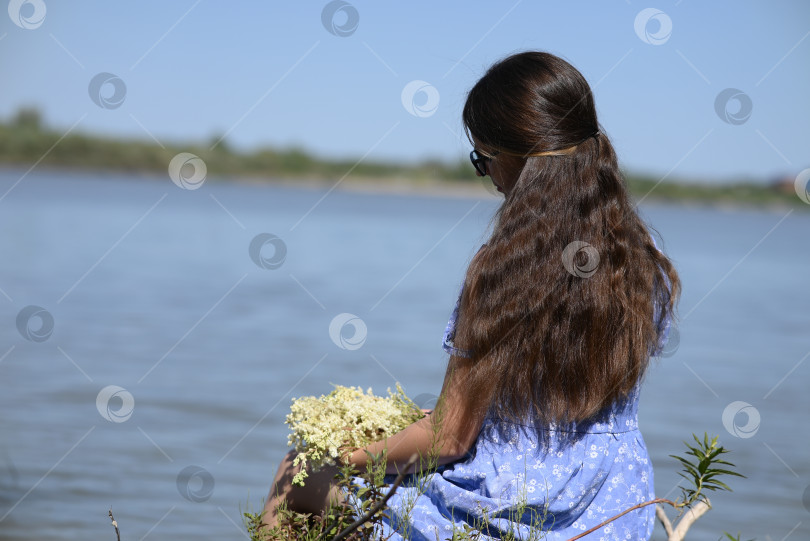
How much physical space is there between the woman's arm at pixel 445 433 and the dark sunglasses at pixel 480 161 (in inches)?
22.3

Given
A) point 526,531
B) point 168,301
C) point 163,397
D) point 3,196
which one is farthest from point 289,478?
point 3,196

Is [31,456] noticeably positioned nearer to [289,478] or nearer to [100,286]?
[289,478]

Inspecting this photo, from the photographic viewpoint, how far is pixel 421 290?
15805mm

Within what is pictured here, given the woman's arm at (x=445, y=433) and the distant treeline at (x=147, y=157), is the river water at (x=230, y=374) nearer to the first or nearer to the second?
the woman's arm at (x=445, y=433)

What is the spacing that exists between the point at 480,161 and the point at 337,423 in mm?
822

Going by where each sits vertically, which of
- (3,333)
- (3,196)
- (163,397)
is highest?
(3,196)

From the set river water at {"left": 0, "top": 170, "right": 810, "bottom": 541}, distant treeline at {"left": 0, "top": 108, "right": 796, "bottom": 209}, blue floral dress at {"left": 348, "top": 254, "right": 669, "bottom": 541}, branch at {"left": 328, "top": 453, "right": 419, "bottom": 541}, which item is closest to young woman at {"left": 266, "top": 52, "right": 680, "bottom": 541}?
blue floral dress at {"left": 348, "top": 254, "right": 669, "bottom": 541}

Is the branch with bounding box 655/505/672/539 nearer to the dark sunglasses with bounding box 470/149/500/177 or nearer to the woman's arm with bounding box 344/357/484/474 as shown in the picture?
the woman's arm with bounding box 344/357/484/474

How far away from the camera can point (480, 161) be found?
2387 millimetres

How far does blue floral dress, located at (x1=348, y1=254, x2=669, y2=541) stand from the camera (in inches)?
82.3

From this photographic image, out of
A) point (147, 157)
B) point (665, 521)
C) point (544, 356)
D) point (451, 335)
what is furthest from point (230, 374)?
point (147, 157)

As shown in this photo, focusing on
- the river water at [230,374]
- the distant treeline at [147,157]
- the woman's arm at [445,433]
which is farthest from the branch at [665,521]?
the distant treeline at [147,157]

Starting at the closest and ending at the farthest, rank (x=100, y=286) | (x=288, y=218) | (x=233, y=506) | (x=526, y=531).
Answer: (x=526, y=531), (x=233, y=506), (x=100, y=286), (x=288, y=218)

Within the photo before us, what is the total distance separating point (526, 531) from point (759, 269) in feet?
80.9
